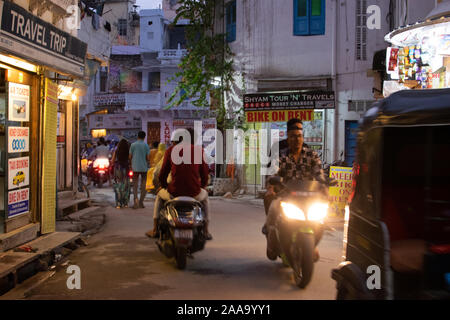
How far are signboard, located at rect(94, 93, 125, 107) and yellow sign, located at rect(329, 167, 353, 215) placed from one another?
3144 cm

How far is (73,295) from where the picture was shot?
17.9 ft

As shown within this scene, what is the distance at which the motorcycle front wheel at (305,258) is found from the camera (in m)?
5.54

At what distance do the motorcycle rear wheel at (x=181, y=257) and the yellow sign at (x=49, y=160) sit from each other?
2.79 meters

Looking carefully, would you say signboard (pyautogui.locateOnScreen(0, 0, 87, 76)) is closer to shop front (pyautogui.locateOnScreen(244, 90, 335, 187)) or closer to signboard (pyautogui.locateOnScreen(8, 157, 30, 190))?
signboard (pyautogui.locateOnScreen(8, 157, 30, 190))

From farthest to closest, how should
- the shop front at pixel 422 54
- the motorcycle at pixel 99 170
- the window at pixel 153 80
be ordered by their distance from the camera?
the window at pixel 153 80, the motorcycle at pixel 99 170, the shop front at pixel 422 54

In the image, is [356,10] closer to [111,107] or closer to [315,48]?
[315,48]

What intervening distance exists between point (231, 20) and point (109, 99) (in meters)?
24.6

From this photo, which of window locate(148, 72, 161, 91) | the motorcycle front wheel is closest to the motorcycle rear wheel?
the motorcycle front wheel

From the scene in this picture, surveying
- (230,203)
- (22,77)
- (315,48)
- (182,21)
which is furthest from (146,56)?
(22,77)

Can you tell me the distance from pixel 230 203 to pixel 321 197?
9068 mm

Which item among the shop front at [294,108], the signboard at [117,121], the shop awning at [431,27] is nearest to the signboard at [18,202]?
the shop awning at [431,27]

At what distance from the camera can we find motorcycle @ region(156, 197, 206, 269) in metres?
6.47

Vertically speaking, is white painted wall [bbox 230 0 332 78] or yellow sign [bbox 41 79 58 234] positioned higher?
white painted wall [bbox 230 0 332 78]

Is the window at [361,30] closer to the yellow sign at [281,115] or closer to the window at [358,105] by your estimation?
the window at [358,105]
